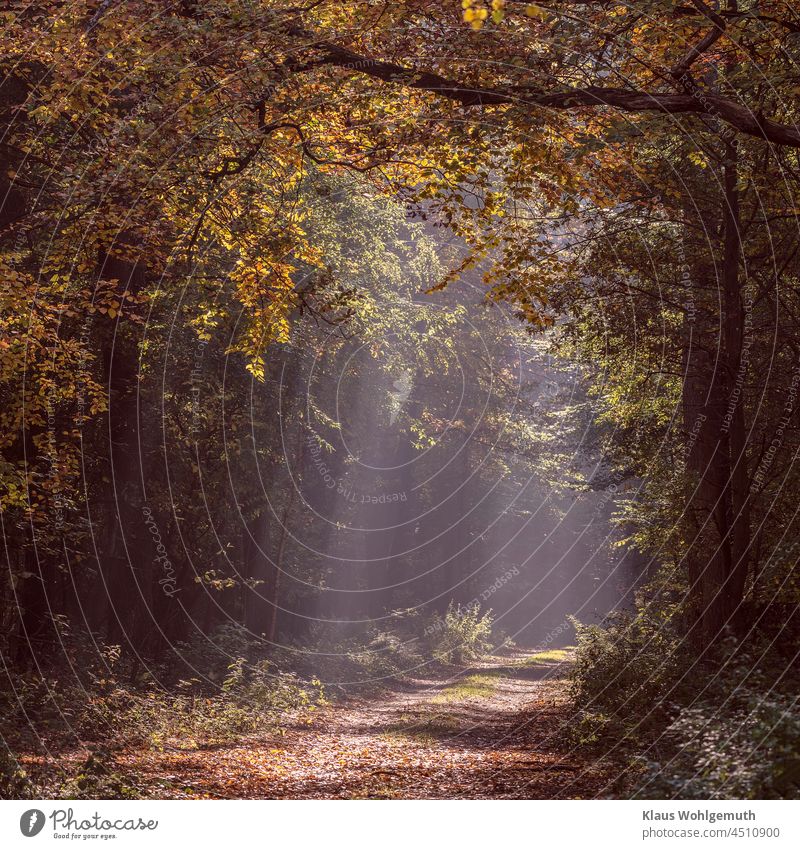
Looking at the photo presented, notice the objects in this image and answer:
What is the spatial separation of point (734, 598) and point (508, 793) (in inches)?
177

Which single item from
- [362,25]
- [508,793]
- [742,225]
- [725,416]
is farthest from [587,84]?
[508,793]

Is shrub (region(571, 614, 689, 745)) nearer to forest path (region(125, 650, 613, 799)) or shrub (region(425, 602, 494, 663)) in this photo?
forest path (region(125, 650, 613, 799))

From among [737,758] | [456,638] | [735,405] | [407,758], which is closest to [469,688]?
[456,638]

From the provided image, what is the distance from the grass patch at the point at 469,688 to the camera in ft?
76.1

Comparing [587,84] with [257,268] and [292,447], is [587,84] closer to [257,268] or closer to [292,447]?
[257,268]

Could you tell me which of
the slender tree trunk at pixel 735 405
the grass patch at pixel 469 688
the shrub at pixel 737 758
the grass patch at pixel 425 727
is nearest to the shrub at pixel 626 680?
the slender tree trunk at pixel 735 405

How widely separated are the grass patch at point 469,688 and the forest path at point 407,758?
0.44 meters

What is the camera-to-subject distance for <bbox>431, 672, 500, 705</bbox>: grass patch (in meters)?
23.2

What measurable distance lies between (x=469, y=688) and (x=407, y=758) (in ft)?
39.6

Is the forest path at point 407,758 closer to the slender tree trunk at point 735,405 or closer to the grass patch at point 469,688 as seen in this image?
the grass patch at point 469,688

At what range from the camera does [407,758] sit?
548 inches

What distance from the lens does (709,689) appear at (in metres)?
11.1

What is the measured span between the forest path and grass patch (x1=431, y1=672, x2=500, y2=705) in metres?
0.44

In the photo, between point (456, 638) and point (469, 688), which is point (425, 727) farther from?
point (456, 638)
